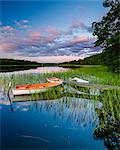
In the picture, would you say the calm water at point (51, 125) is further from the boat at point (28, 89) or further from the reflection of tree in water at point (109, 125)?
the boat at point (28, 89)

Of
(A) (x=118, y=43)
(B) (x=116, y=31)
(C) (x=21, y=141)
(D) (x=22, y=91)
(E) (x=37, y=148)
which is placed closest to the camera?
(E) (x=37, y=148)

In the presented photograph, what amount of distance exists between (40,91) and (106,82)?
8.62 ft

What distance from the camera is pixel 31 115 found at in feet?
21.4

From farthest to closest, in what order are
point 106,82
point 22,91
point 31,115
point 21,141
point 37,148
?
point 106,82 → point 22,91 → point 31,115 → point 21,141 → point 37,148

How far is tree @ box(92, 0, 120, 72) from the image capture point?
43.5 ft

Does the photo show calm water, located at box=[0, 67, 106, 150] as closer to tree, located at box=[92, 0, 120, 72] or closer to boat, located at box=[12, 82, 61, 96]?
boat, located at box=[12, 82, 61, 96]

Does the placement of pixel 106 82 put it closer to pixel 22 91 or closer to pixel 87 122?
pixel 22 91

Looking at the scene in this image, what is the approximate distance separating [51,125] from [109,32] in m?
9.04

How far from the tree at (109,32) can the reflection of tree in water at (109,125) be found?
667 centimetres

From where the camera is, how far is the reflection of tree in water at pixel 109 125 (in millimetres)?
4840

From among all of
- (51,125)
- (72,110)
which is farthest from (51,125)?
(72,110)

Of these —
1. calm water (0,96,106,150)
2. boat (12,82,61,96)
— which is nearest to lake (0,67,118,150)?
calm water (0,96,106,150)

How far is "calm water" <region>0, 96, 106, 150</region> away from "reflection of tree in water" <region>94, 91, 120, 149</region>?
11 cm

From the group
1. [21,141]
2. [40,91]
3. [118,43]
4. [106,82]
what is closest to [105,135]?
[21,141]
